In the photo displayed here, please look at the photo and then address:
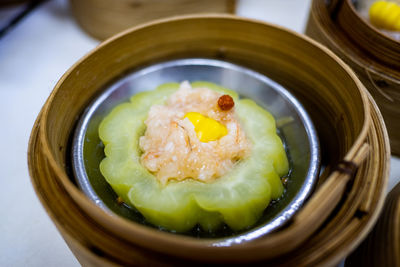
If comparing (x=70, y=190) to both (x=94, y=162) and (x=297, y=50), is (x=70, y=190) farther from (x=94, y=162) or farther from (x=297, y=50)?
(x=297, y=50)

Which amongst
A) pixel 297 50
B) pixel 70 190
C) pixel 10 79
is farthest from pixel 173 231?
pixel 10 79

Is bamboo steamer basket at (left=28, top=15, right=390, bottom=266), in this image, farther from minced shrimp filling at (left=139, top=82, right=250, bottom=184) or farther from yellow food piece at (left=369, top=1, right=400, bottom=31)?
yellow food piece at (left=369, top=1, right=400, bottom=31)

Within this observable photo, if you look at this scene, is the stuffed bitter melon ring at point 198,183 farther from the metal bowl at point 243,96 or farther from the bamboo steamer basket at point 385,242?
the bamboo steamer basket at point 385,242

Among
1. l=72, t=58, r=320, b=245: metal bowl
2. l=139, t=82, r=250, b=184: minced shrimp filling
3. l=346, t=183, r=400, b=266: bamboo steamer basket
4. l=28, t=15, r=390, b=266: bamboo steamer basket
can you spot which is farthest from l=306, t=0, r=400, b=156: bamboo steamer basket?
l=139, t=82, r=250, b=184: minced shrimp filling

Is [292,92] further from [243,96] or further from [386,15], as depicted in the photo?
[386,15]

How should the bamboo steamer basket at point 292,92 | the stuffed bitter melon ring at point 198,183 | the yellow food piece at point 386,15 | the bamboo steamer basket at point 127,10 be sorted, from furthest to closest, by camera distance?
the bamboo steamer basket at point 127,10 → the yellow food piece at point 386,15 → the stuffed bitter melon ring at point 198,183 → the bamboo steamer basket at point 292,92

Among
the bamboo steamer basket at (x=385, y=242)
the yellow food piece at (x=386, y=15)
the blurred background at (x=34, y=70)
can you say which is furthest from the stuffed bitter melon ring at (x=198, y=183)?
the yellow food piece at (x=386, y=15)
